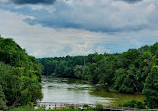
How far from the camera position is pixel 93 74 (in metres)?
105

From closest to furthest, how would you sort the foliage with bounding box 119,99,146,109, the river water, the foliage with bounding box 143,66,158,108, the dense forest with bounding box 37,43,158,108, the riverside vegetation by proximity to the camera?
the riverside vegetation < the foliage with bounding box 119,99,146,109 < the foliage with bounding box 143,66,158,108 < the dense forest with bounding box 37,43,158,108 < the river water

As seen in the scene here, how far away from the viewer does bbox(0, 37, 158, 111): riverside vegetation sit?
3691 centimetres

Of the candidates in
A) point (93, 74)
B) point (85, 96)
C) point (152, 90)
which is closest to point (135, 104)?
point (152, 90)

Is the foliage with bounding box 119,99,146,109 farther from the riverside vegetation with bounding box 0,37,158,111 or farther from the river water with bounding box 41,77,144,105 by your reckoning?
the river water with bounding box 41,77,144,105

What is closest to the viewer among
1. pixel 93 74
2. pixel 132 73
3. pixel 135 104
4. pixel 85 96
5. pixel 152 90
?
pixel 135 104

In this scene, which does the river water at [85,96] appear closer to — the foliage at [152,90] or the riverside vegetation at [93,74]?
the foliage at [152,90]

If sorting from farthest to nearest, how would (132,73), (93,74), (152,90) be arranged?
(93,74) < (132,73) < (152,90)

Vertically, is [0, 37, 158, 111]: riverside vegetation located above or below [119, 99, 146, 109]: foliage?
above

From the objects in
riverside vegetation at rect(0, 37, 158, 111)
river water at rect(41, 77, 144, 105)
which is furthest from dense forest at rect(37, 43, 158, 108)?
river water at rect(41, 77, 144, 105)

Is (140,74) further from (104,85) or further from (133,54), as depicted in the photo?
(104,85)

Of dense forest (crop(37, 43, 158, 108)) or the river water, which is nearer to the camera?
dense forest (crop(37, 43, 158, 108))

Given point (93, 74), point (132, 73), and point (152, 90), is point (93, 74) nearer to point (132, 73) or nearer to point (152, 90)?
point (132, 73)

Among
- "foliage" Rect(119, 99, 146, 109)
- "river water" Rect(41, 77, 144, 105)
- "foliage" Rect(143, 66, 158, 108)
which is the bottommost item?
"river water" Rect(41, 77, 144, 105)

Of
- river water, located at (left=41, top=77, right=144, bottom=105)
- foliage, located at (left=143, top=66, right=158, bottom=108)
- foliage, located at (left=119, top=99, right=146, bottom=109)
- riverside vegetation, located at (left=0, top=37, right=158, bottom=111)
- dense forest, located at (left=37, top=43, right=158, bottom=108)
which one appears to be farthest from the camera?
river water, located at (left=41, top=77, right=144, bottom=105)
